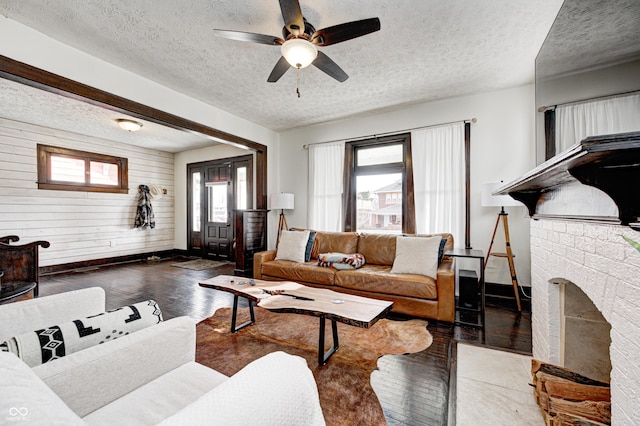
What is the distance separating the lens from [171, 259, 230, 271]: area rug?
5383mm

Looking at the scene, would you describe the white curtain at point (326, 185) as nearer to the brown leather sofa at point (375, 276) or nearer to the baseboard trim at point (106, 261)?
the brown leather sofa at point (375, 276)

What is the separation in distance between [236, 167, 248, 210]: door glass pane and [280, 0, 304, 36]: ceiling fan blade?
405 centimetres

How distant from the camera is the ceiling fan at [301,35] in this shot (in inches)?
73.4

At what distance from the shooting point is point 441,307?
267cm

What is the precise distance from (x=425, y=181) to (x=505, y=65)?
5.02 feet

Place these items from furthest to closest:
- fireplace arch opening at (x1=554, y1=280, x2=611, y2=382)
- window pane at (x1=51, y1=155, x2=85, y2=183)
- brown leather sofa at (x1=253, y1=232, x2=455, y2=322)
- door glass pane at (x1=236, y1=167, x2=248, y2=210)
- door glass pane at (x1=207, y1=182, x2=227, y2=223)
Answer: door glass pane at (x1=207, y1=182, x2=227, y2=223)
door glass pane at (x1=236, y1=167, x2=248, y2=210)
window pane at (x1=51, y1=155, x2=85, y2=183)
brown leather sofa at (x1=253, y1=232, x2=455, y2=322)
fireplace arch opening at (x1=554, y1=280, x2=611, y2=382)

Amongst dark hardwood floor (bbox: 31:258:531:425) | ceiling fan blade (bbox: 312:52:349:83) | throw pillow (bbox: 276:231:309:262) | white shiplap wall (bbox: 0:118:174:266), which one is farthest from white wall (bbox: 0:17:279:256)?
white shiplap wall (bbox: 0:118:174:266)

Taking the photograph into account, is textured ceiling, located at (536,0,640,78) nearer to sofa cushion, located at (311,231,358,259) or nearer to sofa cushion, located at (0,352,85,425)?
sofa cushion, located at (0,352,85,425)

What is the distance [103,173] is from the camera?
18.2ft

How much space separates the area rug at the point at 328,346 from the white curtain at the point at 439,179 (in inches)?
59.7

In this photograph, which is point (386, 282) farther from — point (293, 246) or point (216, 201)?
point (216, 201)

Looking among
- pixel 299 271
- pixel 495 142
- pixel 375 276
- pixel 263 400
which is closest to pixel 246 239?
pixel 299 271

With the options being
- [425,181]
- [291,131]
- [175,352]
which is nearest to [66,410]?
[175,352]

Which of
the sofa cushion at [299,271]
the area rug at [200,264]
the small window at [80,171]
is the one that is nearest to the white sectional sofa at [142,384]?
the sofa cushion at [299,271]
